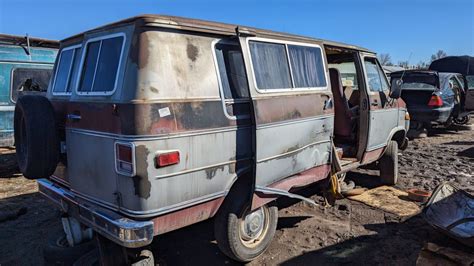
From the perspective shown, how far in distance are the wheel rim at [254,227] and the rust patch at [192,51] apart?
5.38 ft

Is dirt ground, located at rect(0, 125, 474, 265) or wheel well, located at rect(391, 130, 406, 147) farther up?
wheel well, located at rect(391, 130, 406, 147)

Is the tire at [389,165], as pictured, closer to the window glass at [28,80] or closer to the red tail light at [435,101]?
the red tail light at [435,101]

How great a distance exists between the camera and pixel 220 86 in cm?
322

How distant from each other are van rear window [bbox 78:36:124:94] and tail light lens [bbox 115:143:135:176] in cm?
49

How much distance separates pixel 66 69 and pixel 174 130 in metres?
1.86

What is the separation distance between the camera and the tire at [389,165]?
6082mm

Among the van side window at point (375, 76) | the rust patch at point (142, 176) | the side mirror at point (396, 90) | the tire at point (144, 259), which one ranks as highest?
Result: the van side window at point (375, 76)

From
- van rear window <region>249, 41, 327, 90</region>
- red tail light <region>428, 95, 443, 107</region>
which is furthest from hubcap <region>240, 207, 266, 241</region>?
red tail light <region>428, 95, 443, 107</region>

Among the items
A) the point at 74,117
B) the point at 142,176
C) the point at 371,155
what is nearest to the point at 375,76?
the point at 371,155

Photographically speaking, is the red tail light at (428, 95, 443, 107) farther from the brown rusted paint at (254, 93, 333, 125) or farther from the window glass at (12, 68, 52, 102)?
the window glass at (12, 68, 52, 102)

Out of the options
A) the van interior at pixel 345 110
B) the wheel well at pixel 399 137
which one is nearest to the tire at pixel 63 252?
the van interior at pixel 345 110

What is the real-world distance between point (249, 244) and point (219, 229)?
465 mm

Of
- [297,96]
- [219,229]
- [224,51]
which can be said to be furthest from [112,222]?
[297,96]

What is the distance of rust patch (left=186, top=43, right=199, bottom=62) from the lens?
3.04 meters
